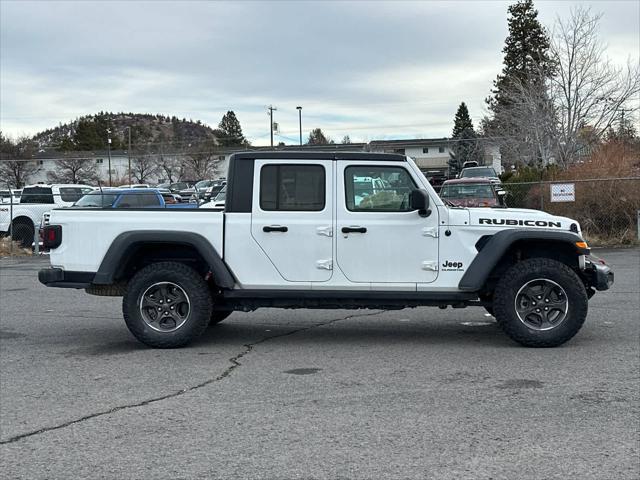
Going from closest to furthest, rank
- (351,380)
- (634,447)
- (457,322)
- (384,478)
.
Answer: (384,478)
(634,447)
(351,380)
(457,322)

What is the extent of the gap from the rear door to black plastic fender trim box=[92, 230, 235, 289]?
0.47 metres

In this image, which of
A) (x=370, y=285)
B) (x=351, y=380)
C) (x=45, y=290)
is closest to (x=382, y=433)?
(x=351, y=380)

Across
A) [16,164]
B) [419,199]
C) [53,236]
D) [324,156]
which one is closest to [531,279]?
[419,199]

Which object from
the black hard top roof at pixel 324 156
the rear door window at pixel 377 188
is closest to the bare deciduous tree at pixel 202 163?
the black hard top roof at pixel 324 156

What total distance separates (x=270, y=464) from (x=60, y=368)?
3.48 meters

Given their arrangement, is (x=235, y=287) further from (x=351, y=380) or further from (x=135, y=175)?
(x=135, y=175)

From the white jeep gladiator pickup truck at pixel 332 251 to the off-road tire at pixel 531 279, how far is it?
1 centimetres

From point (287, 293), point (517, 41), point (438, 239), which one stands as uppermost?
point (517, 41)

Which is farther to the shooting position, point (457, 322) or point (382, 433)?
point (457, 322)

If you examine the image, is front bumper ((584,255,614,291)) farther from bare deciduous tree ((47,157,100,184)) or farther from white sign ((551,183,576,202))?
bare deciduous tree ((47,157,100,184))

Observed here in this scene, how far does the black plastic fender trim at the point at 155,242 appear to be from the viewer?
7.86 meters

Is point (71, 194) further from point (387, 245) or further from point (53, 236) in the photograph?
point (387, 245)

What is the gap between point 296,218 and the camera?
7.95 metres

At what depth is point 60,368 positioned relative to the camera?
7320mm
